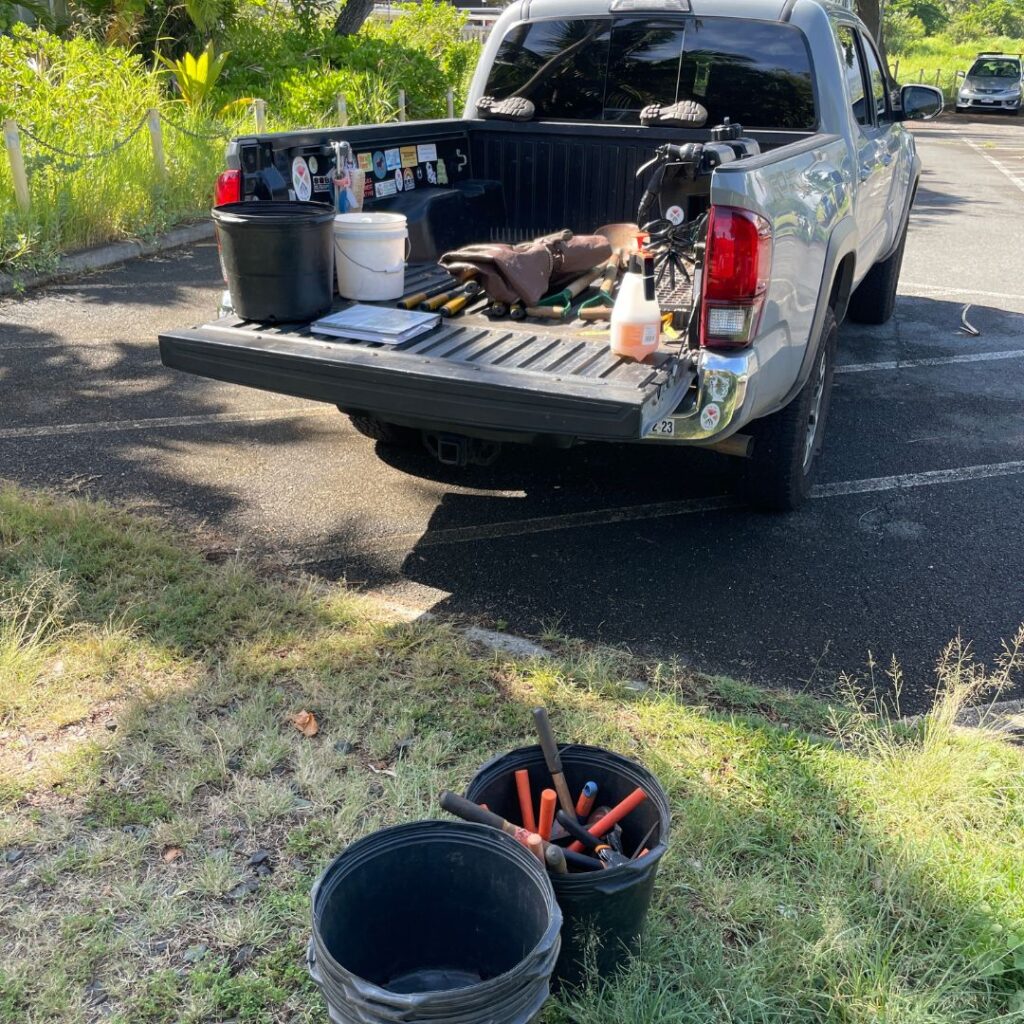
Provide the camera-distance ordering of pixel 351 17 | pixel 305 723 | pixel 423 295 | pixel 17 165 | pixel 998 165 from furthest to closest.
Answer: pixel 998 165 < pixel 351 17 < pixel 17 165 < pixel 423 295 < pixel 305 723

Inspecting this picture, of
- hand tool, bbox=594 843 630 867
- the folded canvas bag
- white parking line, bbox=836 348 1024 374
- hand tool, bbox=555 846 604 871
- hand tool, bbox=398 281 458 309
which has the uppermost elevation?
the folded canvas bag

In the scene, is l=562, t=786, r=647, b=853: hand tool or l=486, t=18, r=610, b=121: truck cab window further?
l=486, t=18, r=610, b=121: truck cab window

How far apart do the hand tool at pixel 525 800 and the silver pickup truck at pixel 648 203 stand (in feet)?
4.27

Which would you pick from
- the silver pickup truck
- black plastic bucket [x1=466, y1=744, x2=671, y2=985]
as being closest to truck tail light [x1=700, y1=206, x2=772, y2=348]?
the silver pickup truck

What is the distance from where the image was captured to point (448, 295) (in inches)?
181

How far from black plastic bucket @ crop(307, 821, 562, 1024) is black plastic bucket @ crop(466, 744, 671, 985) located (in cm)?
11

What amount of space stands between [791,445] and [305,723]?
93.6 inches

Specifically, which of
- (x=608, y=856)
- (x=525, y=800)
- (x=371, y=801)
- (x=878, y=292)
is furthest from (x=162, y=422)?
(x=878, y=292)

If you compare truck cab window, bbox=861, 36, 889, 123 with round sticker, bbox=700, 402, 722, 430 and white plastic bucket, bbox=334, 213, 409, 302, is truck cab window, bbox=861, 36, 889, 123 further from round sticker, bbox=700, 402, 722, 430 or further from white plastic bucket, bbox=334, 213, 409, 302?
round sticker, bbox=700, 402, 722, 430

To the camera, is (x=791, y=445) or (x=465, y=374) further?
(x=791, y=445)

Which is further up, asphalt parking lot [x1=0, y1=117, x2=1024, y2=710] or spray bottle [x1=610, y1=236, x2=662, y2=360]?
spray bottle [x1=610, y1=236, x2=662, y2=360]

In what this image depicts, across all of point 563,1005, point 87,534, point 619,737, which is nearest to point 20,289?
point 87,534

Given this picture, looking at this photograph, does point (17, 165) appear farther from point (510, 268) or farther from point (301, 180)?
point (510, 268)

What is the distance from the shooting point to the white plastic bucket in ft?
14.4
